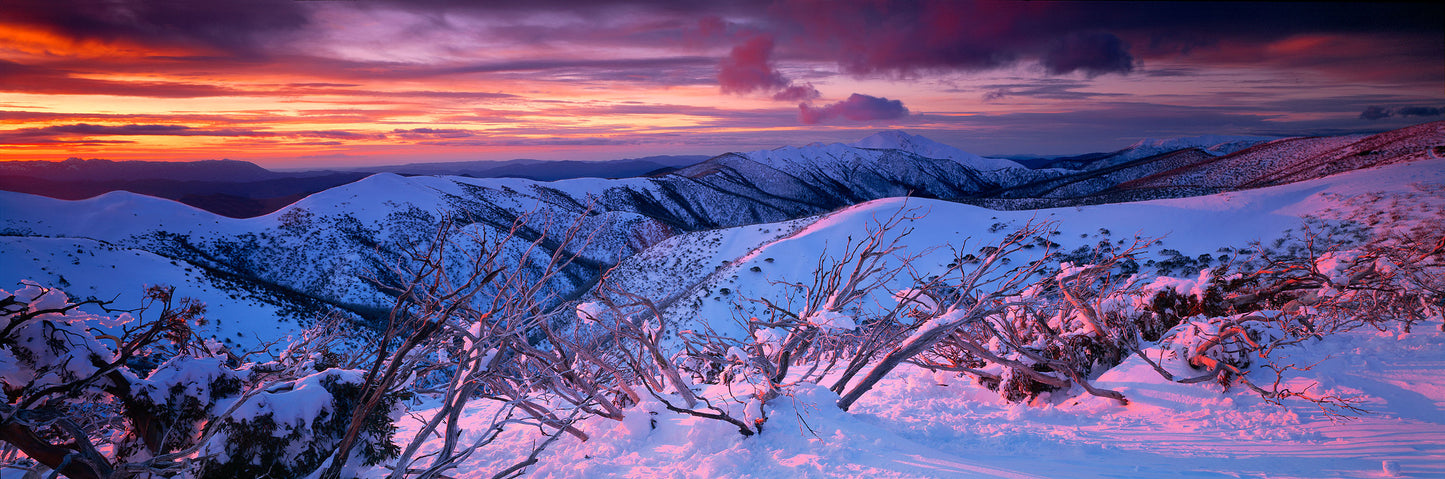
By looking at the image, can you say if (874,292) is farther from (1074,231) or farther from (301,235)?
(301,235)

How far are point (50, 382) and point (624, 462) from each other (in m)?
3.54

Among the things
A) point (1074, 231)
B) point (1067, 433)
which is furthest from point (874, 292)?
point (1067, 433)

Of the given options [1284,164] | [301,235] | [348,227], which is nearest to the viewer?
[301,235]

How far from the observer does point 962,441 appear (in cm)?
529

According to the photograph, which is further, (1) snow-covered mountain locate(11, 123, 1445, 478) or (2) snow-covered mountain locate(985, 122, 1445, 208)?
(2) snow-covered mountain locate(985, 122, 1445, 208)

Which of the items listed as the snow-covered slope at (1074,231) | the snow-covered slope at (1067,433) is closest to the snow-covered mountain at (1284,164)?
the snow-covered slope at (1074,231)

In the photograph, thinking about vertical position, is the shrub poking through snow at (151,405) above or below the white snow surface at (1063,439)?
above

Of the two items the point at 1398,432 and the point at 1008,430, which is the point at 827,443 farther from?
the point at 1398,432

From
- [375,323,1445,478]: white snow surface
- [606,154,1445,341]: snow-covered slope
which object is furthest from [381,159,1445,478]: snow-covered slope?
[606,154,1445,341]: snow-covered slope

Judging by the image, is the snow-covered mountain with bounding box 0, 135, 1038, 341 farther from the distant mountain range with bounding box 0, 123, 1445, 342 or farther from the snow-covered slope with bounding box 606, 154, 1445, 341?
the snow-covered slope with bounding box 606, 154, 1445, 341

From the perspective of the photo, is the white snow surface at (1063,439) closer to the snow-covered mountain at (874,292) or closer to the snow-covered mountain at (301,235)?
the snow-covered mountain at (874,292)

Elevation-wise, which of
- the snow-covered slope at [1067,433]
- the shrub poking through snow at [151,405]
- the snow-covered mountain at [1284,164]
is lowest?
the snow-covered mountain at [1284,164]

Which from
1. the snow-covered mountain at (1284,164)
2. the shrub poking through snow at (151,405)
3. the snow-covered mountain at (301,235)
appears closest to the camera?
the shrub poking through snow at (151,405)

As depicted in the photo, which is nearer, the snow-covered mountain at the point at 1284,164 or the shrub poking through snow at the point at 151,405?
the shrub poking through snow at the point at 151,405
